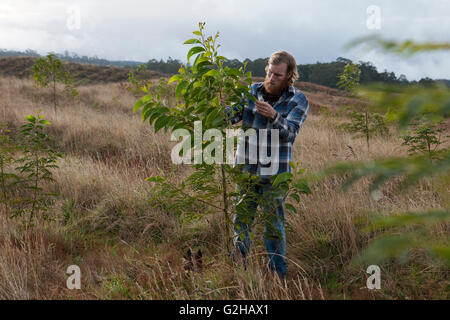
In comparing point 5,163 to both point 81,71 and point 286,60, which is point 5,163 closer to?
point 286,60

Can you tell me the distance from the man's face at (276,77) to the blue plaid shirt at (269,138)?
0.08 meters

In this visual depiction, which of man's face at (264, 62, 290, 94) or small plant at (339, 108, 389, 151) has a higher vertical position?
man's face at (264, 62, 290, 94)

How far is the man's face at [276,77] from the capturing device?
99.9 inches

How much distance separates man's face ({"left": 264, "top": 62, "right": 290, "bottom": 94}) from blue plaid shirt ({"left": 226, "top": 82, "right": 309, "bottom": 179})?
77mm

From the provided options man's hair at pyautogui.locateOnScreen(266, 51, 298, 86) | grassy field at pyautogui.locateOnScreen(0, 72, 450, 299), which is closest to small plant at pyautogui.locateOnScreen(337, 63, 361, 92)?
grassy field at pyautogui.locateOnScreen(0, 72, 450, 299)

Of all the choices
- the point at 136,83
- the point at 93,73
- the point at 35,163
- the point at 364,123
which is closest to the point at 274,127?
the point at 35,163

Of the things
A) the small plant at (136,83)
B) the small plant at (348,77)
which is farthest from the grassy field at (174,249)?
the small plant at (136,83)

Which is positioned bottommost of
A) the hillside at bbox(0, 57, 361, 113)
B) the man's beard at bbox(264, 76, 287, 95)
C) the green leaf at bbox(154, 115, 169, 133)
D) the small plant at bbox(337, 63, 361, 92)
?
the green leaf at bbox(154, 115, 169, 133)

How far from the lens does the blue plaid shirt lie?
8.22 ft

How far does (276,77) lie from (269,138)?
0.50 meters

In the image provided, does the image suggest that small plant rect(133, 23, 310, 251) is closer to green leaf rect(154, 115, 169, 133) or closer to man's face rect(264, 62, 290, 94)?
green leaf rect(154, 115, 169, 133)

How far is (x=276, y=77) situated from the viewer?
8.39 feet

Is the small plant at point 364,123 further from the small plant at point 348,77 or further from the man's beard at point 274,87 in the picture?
the man's beard at point 274,87
